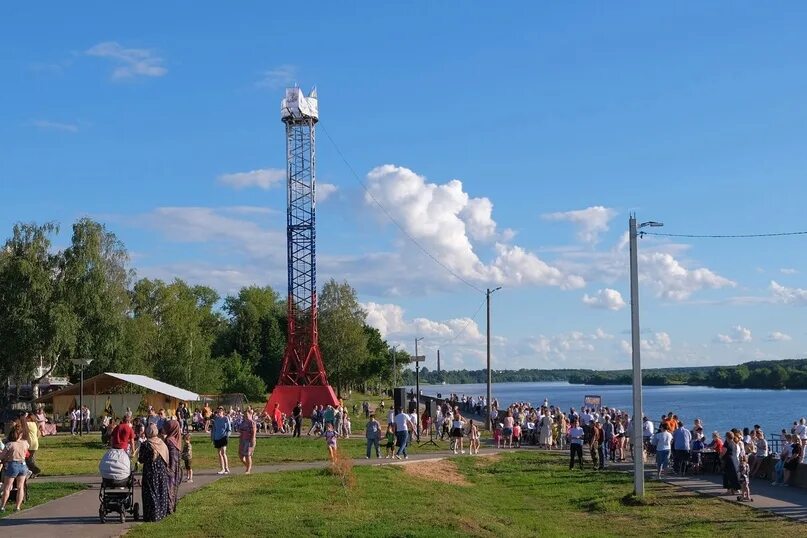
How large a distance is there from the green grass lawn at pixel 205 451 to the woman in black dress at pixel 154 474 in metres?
9.52

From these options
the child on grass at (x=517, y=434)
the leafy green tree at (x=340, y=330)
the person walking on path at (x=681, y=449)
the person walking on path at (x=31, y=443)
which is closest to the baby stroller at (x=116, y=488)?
the person walking on path at (x=31, y=443)

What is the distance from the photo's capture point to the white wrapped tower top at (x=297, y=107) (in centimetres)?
5541

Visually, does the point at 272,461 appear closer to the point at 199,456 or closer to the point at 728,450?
the point at 199,456

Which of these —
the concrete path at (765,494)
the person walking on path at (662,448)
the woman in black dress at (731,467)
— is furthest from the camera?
the person walking on path at (662,448)

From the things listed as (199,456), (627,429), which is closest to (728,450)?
(627,429)

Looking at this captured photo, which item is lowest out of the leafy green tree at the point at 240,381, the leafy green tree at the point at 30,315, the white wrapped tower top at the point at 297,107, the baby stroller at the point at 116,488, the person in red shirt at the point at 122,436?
the leafy green tree at the point at 240,381

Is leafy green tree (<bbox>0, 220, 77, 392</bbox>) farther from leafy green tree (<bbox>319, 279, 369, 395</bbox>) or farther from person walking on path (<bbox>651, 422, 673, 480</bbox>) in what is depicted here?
person walking on path (<bbox>651, 422, 673, 480</bbox>)

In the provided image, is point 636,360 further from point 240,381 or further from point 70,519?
point 240,381

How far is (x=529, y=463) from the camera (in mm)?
29125

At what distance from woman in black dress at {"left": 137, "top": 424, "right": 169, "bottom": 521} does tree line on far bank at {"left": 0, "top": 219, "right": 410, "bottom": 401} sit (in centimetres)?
4282

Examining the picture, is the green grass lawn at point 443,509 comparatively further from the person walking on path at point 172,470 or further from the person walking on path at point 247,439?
the person walking on path at point 247,439

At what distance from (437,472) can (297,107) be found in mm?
34172

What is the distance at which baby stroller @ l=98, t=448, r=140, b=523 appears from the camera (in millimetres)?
14156

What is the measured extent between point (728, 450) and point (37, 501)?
14.0 m
